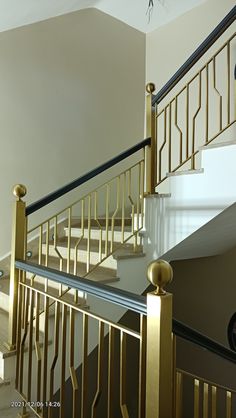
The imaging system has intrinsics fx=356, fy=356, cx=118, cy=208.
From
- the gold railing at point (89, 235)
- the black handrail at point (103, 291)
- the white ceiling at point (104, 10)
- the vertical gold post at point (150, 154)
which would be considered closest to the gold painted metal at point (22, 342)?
the black handrail at point (103, 291)

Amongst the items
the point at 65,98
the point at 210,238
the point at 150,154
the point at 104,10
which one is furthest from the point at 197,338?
the point at 104,10

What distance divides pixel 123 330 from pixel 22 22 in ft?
11.4

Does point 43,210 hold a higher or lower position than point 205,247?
higher

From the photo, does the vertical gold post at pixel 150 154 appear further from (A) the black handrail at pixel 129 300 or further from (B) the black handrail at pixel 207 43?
(A) the black handrail at pixel 129 300

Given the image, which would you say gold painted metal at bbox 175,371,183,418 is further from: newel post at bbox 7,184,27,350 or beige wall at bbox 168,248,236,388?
beige wall at bbox 168,248,236,388

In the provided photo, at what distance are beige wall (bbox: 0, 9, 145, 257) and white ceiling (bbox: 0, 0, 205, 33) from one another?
4.5 inches

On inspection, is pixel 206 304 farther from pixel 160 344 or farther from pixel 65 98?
pixel 160 344

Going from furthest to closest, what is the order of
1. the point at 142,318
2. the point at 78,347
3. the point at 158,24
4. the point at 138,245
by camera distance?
the point at 158,24 → the point at 138,245 → the point at 78,347 → the point at 142,318

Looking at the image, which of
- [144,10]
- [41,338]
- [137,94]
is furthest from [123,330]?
A: [144,10]

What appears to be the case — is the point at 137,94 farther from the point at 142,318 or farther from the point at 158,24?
the point at 142,318

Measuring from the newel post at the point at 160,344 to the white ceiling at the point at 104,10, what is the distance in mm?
2783

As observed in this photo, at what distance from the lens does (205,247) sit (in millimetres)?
3443

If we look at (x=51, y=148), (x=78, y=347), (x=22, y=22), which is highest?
(x=22, y=22)

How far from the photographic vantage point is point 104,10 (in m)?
4.63
